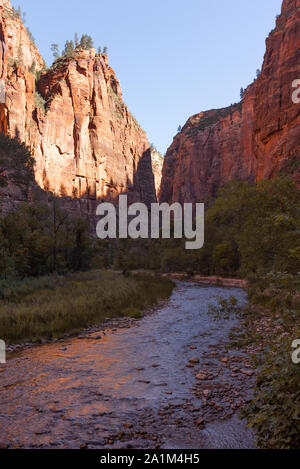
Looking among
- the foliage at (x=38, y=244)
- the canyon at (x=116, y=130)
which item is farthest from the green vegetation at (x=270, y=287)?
the canyon at (x=116, y=130)

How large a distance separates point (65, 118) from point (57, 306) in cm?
6159

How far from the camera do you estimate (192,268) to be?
4456cm

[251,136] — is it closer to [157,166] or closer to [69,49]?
[69,49]

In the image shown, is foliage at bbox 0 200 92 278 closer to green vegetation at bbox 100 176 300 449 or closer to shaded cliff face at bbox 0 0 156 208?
green vegetation at bbox 100 176 300 449

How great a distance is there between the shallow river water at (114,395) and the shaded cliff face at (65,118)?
5128 cm

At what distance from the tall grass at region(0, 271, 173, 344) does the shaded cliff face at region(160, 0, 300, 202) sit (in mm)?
21681

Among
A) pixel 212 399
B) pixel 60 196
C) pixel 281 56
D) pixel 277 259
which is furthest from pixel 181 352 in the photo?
pixel 60 196

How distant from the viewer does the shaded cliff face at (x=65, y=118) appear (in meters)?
55.8

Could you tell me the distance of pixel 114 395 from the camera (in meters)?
6.55

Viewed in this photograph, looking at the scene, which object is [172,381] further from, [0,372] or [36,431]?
[0,372]

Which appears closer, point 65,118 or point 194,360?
point 194,360

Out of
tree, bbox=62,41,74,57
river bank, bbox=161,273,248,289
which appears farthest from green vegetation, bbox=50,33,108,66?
river bank, bbox=161,273,248,289

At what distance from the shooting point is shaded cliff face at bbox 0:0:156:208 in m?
55.8

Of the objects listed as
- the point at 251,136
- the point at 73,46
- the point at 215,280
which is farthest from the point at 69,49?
the point at 215,280
